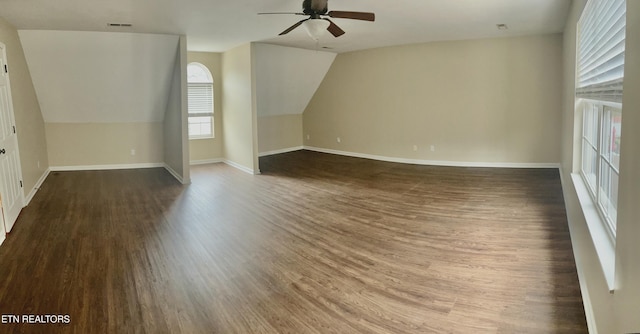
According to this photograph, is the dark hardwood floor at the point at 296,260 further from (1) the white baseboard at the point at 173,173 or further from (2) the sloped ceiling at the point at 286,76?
(2) the sloped ceiling at the point at 286,76

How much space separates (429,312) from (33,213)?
16.4ft

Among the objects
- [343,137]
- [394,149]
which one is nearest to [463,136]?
[394,149]

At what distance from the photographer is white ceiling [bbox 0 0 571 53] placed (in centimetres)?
463

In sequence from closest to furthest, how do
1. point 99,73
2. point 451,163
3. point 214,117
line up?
point 99,73 < point 451,163 < point 214,117

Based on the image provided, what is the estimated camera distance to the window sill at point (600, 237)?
1.94 m

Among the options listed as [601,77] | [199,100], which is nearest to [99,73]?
[199,100]

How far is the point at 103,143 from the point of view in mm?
8227

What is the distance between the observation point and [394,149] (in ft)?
29.8

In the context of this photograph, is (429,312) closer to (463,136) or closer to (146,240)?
(146,240)

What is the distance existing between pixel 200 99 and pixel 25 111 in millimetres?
3518

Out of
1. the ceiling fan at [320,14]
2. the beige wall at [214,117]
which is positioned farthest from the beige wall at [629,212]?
the beige wall at [214,117]

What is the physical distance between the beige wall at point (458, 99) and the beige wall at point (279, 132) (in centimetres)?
166

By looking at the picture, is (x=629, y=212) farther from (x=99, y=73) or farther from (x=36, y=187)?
(x=99, y=73)

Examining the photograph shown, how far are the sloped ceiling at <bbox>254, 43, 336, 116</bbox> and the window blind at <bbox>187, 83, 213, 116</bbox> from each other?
1074 mm
